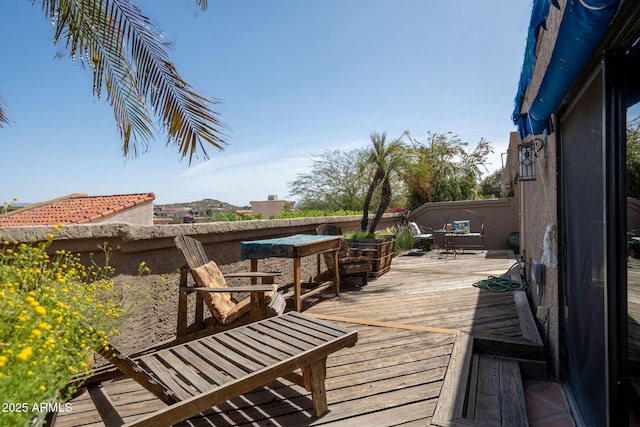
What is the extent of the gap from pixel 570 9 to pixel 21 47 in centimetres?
543

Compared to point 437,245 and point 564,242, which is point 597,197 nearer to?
point 564,242

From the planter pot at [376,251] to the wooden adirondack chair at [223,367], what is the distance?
3.57 meters

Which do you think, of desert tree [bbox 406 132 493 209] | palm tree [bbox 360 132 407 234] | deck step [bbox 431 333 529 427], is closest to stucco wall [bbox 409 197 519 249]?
desert tree [bbox 406 132 493 209]

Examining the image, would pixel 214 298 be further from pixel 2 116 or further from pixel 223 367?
pixel 2 116

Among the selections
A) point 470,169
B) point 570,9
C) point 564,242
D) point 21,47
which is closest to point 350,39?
point 21,47

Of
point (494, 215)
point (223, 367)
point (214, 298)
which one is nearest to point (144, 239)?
point (214, 298)

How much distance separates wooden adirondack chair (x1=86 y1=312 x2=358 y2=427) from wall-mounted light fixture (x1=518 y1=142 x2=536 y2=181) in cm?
253

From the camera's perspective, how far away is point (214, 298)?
316cm

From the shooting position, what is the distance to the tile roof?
9.17 metres

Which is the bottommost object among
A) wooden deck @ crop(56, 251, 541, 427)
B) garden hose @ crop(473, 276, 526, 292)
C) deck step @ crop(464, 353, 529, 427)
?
deck step @ crop(464, 353, 529, 427)

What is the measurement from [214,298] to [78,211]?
30.8ft

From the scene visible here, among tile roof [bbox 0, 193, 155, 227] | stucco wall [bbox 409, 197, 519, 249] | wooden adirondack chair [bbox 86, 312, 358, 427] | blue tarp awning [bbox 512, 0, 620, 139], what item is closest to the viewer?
blue tarp awning [bbox 512, 0, 620, 139]

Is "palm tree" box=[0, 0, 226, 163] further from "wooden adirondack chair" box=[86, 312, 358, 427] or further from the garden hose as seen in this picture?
the garden hose

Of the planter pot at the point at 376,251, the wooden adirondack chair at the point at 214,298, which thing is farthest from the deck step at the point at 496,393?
the planter pot at the point at 376,251
